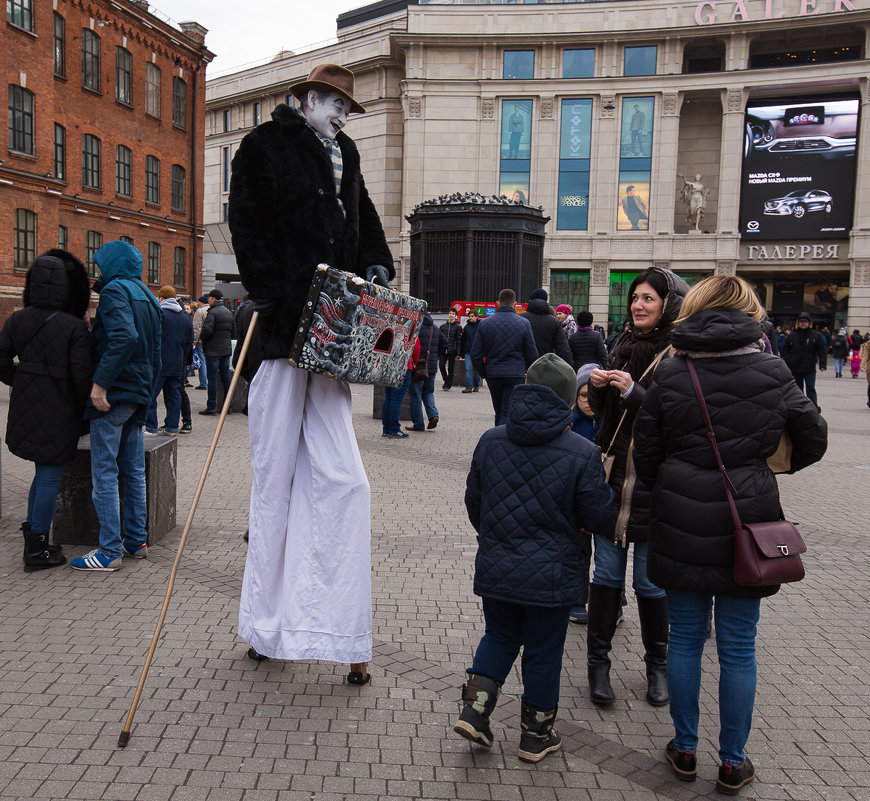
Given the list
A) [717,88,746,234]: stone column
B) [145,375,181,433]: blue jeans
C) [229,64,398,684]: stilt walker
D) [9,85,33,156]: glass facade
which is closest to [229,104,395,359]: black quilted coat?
[229,64,398,684]: stilt walker

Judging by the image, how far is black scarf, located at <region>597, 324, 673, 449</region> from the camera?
3.88m

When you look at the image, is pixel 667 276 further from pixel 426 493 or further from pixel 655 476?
pixel 426 493

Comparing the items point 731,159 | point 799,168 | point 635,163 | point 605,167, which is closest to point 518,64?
point 605,167

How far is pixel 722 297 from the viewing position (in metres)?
3.03

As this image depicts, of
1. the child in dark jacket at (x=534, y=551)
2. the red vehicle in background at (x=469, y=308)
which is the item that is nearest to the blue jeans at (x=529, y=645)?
the child in dark jacket at (x=534, y=551)

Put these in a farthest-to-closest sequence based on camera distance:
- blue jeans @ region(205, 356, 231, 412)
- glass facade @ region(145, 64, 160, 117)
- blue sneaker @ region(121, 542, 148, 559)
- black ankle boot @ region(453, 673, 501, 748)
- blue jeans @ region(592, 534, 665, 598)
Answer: glass facade @ region(145, 64, 160, 117)
blue jeans @ region(205, 356, 231, 412)
blue sneaker @ region(121, 542, 148, 559)
blue jeans @ region(592, 534, 665, 598)
black ankle boot @ region(453, 673, 501, 748)

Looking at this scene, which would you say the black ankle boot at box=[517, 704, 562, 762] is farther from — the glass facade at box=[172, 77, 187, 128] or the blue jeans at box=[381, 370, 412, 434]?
the glass facade at box=[172, 77, 187, 128]

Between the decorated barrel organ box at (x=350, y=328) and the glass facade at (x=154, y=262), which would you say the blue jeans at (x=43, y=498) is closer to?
the decorated barrel organ box at (x=350, y=328)

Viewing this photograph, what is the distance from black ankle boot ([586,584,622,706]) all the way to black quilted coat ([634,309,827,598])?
0.85 metres

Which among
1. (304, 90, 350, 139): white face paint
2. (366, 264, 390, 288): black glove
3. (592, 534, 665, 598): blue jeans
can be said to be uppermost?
(304, 90, 350, 139): white face paint

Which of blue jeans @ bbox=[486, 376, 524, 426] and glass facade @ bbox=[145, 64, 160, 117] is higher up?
glass facade @ bbox=[145, 64, 160, 117]

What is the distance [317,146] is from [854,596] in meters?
4.30

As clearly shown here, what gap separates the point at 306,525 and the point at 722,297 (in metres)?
1.97

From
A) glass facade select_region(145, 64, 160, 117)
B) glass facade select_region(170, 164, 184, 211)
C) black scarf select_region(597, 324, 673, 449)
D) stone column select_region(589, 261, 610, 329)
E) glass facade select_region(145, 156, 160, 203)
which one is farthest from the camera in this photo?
stone column select_region(589, 261, 610, 329)
